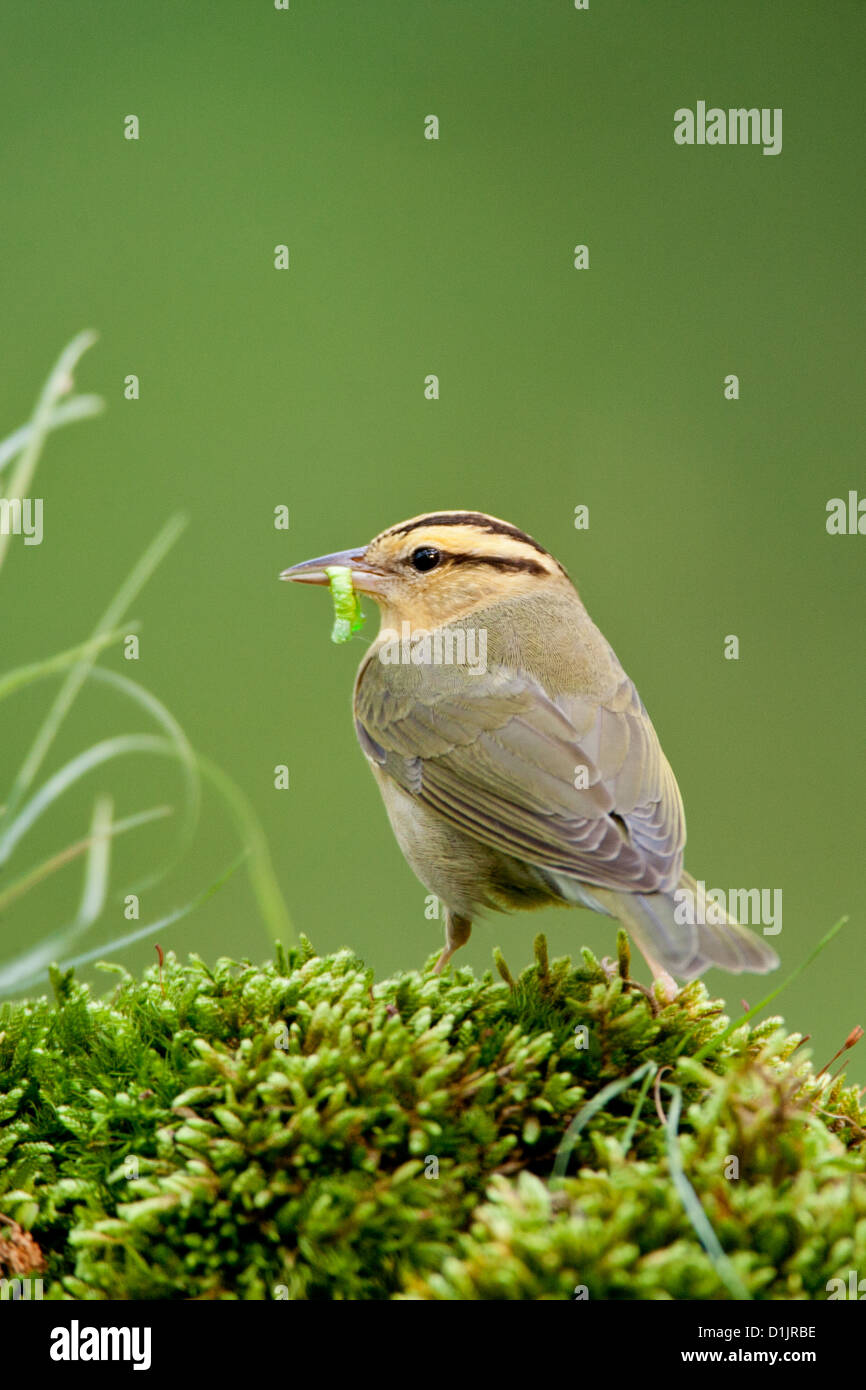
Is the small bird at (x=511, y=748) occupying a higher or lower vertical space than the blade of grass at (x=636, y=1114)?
higher

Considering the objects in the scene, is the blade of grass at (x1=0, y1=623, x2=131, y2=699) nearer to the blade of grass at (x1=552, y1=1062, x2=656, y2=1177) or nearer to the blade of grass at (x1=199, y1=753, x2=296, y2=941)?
the blade of grass at (x1=199, y1=753, x2=296, y2=941)

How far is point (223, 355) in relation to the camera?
302 inches

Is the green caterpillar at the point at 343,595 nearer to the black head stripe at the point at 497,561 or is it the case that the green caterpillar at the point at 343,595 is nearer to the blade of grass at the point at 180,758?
the black head stripe at the point at 497,561

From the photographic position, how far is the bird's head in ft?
13.5

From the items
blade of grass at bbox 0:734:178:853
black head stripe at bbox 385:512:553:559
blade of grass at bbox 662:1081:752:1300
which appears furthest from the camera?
black head stripe at bbox 385:512:553:559

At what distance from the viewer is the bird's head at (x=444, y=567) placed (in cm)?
412

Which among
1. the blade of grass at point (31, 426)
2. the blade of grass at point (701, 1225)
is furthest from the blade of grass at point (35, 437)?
the blade of grass at point (701, 1225)

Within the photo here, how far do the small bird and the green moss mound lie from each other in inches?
14.5

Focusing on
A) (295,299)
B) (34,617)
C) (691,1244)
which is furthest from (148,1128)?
(295,299)

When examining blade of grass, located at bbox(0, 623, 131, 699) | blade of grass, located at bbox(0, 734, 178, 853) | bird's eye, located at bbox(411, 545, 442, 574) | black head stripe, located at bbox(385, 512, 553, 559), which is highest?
black head stripe, located at bbox(385, 512, 553, 559)

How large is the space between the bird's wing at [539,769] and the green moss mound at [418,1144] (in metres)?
0.44

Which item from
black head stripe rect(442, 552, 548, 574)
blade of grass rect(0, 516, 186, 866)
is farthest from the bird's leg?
blade of grass rect(0, 516, 186, 866)

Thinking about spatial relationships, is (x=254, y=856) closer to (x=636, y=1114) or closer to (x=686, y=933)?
(x=686, y=933)
